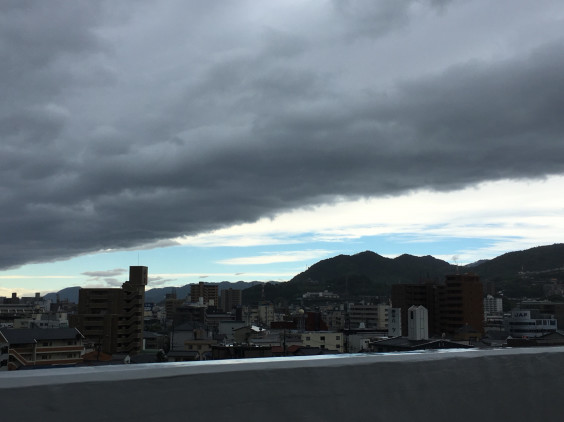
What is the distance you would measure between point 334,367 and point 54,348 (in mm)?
A: 40583

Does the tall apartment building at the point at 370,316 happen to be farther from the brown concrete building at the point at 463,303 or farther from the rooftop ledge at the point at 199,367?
the rooftop ledge at the point at 199,367

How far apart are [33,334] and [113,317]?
11.4m

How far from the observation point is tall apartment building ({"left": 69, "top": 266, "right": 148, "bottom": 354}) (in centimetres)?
4856

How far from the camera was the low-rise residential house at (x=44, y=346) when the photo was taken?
35812mm

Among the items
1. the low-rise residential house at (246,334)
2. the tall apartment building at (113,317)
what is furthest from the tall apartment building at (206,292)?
the tall apartment building at (113,317)

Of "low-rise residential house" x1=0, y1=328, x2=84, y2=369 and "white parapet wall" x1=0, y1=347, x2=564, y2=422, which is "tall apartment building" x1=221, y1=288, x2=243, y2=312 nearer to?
"low-rise residential house" x1=0, y1=328, x2=84, y2=369

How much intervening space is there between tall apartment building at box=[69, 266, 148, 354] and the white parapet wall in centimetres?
4822

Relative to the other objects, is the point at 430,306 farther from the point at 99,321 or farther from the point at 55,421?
the point at 55,421

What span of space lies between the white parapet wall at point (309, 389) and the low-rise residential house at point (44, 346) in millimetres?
36708

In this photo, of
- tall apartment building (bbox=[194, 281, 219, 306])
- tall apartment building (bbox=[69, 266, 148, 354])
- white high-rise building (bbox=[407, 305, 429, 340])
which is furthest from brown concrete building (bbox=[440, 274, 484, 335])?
tall apartment building (bbox=[194, 281, 219, 306])

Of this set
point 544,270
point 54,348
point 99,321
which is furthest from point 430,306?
point 544,270

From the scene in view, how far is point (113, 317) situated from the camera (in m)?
49.0

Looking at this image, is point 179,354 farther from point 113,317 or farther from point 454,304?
point 454,304

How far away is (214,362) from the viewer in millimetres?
2316
